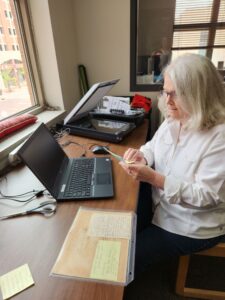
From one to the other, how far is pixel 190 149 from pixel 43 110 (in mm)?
1510

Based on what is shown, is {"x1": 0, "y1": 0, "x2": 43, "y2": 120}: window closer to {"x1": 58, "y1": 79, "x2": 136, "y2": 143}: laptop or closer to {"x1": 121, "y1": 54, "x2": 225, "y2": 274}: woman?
{"x1": 58, "y1": 79, "x2": 136, "y2": 143}: laptop

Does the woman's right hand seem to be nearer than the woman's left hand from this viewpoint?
No

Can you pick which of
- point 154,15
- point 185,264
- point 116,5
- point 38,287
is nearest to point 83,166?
point 38,287

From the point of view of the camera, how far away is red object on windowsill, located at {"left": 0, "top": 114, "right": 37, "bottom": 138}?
1398 millimetres

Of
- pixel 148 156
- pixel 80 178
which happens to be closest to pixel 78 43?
pixel 148 156

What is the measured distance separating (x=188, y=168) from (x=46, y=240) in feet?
2.14

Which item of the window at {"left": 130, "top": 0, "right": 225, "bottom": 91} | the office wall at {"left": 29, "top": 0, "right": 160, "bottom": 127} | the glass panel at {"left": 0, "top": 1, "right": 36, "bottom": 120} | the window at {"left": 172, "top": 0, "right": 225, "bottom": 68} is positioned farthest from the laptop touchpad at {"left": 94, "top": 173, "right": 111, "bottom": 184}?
the window at {"left": 172, "top": 0, "right": 225, "bottom": 68}

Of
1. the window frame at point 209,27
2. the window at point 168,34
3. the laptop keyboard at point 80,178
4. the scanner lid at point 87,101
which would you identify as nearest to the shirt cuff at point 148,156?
the laptop keyboard at point 80,178

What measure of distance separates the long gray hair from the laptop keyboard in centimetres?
54

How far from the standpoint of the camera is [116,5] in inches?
83.0

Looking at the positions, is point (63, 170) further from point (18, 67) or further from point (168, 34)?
point (168, 34)

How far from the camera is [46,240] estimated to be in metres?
0.73

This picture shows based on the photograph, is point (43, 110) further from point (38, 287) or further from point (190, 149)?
point (38, 287)

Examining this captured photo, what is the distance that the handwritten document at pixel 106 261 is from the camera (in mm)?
604
